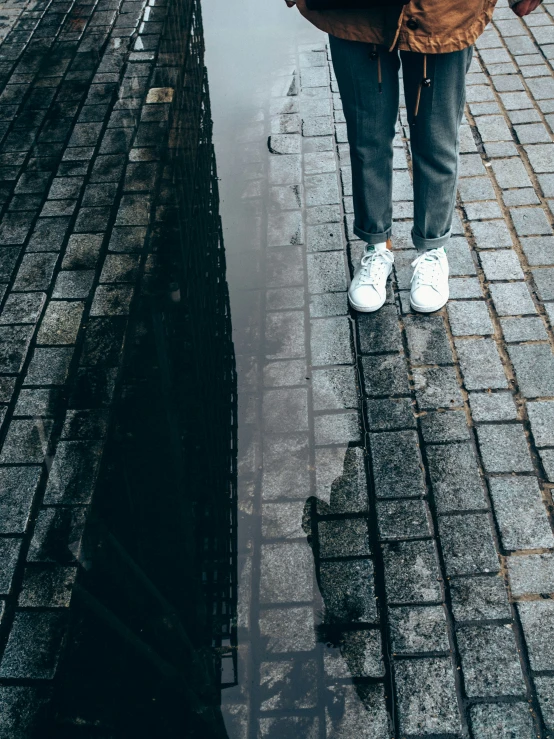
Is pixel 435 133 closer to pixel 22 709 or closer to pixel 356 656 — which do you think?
pixel 356 656

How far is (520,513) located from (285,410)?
3.48ft

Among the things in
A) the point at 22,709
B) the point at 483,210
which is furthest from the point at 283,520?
the point at 483,210

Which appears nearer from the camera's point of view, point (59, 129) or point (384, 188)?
point (384, 188)

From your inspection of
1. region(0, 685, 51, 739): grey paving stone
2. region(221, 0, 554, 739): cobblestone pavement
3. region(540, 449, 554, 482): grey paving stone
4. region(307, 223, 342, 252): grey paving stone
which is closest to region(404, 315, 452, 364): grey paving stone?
region(221, 0, 554, 739): cobblestone pavement

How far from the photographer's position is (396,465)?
2.96 m

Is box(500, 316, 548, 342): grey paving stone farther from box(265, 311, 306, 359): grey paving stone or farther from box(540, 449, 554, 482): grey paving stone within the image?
box(265, 311, 306, 359): grey paving stone

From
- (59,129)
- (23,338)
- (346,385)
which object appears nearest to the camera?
(346,385)

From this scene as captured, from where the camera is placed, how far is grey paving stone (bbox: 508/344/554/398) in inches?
125

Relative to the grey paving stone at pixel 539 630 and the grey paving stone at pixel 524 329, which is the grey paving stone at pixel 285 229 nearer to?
the grey paving stone at pixel 524 329

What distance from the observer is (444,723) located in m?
2.28

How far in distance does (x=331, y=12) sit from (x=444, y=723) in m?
2.55

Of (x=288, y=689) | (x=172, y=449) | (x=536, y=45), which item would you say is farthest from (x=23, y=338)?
(x=536, y=45)

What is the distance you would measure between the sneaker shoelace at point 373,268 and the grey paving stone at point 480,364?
0.49m

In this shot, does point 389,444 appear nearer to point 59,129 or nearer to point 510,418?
point 510,418
